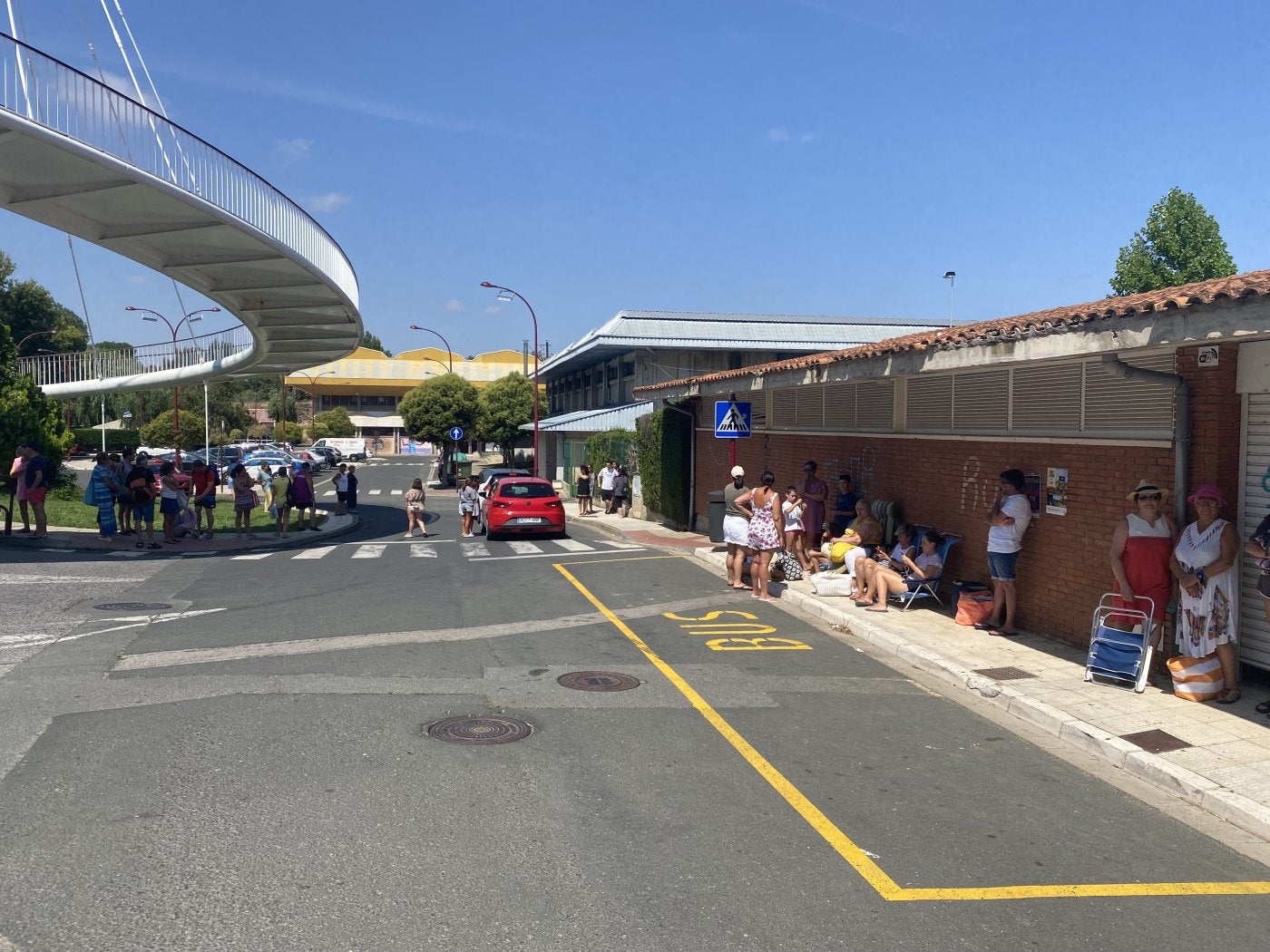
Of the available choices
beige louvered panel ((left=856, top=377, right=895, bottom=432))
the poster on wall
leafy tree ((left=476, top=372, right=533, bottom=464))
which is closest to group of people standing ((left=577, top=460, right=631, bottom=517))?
beige louvered panel ((left=856, top=377, right=895, bottom=432))

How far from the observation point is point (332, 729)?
21.5 feet

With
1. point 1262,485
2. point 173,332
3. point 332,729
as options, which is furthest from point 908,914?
point 173,332

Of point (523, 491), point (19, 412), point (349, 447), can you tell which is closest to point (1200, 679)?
point (523, 491)

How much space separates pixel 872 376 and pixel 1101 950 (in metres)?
8.39

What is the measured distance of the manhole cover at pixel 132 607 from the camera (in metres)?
11.1

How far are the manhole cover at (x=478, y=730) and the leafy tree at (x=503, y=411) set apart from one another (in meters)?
48.9

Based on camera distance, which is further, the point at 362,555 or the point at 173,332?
the point at 173,332

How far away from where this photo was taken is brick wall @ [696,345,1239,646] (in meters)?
7.93

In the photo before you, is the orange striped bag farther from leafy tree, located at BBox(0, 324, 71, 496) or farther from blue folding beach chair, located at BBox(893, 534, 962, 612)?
leafy tree, located at BBox(0, 324, 71, 496)

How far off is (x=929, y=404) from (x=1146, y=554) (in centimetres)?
474

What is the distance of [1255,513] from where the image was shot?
7.64m

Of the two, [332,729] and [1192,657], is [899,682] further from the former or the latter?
[332,729]

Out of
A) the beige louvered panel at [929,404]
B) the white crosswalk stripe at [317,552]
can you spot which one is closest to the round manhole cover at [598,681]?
the beige louvered panel at [929,404]

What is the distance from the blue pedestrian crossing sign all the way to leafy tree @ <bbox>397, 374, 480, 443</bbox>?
38781 mm
